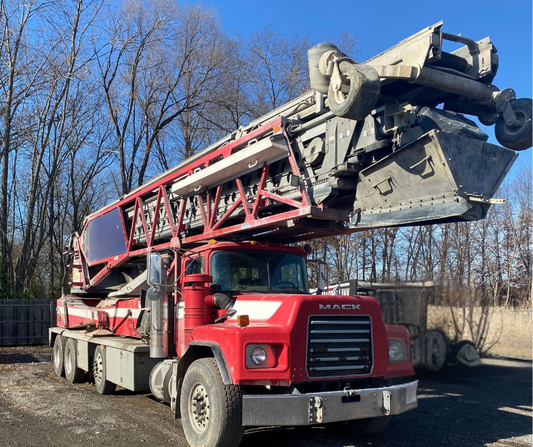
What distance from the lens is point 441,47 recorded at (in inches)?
205

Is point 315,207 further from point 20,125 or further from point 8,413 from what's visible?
point 20,125

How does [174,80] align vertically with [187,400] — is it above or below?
above

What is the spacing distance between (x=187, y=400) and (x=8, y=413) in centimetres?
370

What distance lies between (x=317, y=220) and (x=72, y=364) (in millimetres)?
6931

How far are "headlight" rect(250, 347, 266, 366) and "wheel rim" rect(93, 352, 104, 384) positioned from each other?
16.7ft

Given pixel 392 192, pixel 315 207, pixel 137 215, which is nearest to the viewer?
pixel 392 192

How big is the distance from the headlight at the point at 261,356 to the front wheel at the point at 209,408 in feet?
1.17

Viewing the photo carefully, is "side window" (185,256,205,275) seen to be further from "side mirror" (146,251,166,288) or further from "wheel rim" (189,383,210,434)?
"wheel rim" (189,383,210,434)

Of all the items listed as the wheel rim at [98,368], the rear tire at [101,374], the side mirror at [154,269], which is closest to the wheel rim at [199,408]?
the side mirror at [154,269]

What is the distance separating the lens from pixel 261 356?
526 centimetres

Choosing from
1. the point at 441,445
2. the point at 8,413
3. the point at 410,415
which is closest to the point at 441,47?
the point at 441,445

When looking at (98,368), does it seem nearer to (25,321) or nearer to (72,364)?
(72,364)

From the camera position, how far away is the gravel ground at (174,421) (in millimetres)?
6426

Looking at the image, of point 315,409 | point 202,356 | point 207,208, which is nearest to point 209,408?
point 202,356
